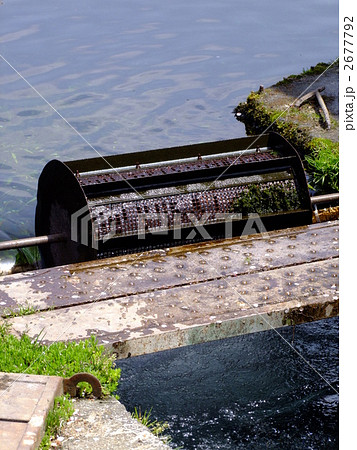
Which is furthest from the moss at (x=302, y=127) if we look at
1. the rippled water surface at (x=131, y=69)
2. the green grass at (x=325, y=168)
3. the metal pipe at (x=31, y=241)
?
the metal pipe at (x=31, y=241)

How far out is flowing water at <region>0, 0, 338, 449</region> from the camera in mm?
6324

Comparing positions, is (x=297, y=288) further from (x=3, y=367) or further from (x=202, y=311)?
(x=3, y=367)

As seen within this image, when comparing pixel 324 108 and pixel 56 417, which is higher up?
pixel 56 417

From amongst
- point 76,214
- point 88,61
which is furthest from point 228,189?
point 88,61

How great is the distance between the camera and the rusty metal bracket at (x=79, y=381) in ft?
14.6

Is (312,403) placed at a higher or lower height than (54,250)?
lower

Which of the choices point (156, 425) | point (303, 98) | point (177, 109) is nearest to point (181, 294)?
point (156, 425)

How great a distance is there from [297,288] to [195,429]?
1.40 m

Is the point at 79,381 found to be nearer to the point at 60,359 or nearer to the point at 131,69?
the point at 60,359

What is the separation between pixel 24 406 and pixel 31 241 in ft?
11.2

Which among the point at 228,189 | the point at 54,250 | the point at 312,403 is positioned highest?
the point at 228,189

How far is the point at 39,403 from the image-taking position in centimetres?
419

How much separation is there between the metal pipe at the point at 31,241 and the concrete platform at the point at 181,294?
1.48m

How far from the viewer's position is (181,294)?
554 centimetres
